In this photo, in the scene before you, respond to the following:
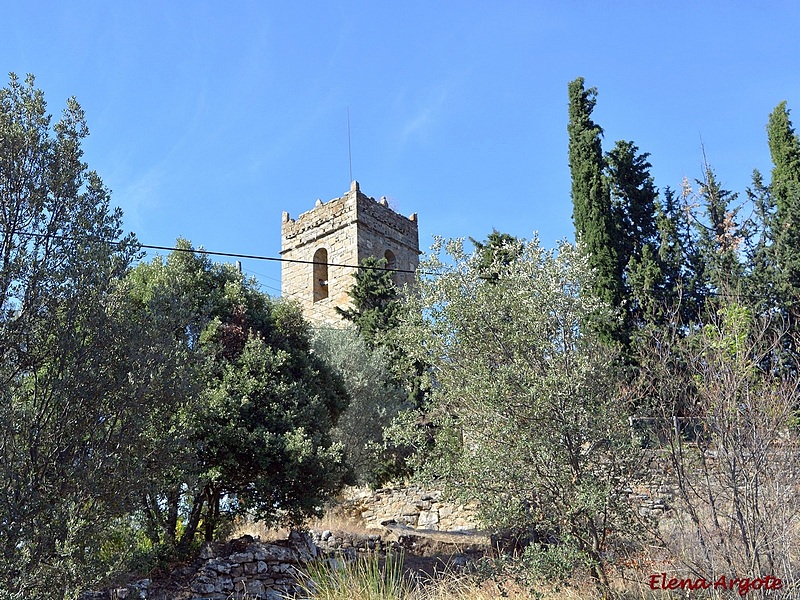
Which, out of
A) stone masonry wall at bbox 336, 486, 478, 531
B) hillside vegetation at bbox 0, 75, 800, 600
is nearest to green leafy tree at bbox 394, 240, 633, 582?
hillside vegetation at bbox 0, 75, 800, 600

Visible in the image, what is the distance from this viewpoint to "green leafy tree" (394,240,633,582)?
24.7 feet

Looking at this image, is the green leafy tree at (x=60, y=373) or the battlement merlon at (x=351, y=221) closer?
the green leafy tree at (x=60, y=373)

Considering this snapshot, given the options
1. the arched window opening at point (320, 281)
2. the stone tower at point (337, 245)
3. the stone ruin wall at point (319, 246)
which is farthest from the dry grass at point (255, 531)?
the arched window opening at point (320, 281)

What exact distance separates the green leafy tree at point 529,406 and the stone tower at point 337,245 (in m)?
17.0

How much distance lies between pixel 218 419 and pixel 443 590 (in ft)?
16.3

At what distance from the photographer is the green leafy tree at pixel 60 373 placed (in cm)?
554

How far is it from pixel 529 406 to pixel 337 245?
2100 cm

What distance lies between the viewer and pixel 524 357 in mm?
8156

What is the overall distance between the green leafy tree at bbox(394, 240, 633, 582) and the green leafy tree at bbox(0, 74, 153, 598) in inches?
139

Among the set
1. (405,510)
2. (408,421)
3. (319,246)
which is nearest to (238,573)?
(408,421)

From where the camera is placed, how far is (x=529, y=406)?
773 cm

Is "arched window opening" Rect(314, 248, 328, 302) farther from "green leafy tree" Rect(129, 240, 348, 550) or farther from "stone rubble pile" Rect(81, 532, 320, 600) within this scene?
"stone rubble pile" Rect(81, 532, 320, 600)

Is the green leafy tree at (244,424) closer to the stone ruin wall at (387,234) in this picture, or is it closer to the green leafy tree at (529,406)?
the green leafy tree at (529,406)

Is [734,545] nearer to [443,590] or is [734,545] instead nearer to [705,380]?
[705,380]
